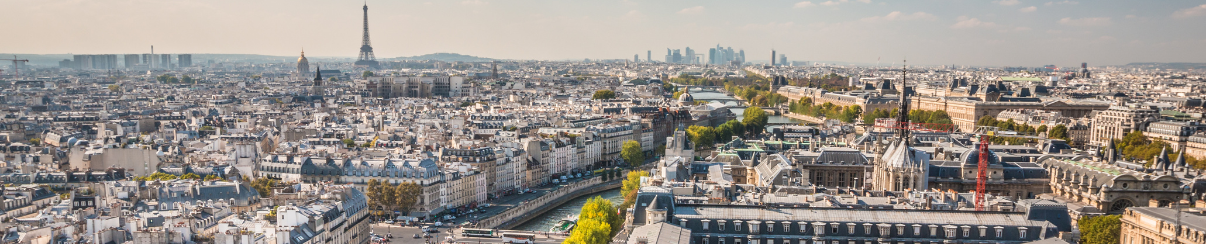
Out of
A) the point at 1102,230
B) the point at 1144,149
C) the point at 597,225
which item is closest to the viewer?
the point at 1102,230

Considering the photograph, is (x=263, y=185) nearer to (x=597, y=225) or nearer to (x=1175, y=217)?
(x=597, y=225)

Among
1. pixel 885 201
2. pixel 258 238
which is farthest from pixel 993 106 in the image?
pixel 258 238

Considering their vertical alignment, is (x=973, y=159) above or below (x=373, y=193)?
above

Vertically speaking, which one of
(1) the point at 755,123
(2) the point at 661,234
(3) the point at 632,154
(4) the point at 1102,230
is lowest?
(3) the point at 632,154

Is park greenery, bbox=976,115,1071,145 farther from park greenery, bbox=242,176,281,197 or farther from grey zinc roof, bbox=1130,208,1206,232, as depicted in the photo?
park greenery, bbox=242,176,281,197

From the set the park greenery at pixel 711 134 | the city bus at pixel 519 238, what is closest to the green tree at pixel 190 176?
the city bus at pixel 519 238

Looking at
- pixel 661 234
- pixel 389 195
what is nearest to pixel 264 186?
pixel 389 195
